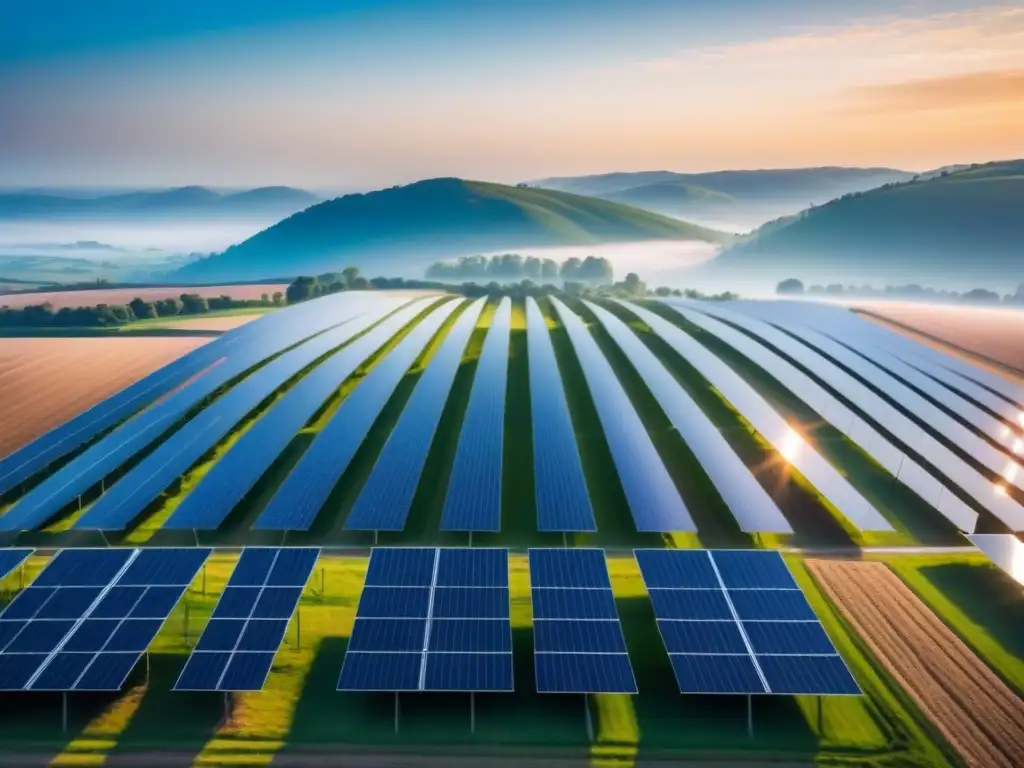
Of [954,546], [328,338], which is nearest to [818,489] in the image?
[954,546]

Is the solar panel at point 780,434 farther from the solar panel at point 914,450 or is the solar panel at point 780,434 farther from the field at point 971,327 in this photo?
the field at point 971,327

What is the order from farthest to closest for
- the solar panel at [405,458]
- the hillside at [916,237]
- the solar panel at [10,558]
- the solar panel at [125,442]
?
the hillside at [916,237] → the solar panel at [125,442] → the solar panel at [405,458] → the solar panel at [10,558]

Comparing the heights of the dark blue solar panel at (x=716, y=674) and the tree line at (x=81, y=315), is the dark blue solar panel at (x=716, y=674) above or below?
below

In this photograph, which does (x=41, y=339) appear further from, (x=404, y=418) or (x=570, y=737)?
(x=570, y=737)

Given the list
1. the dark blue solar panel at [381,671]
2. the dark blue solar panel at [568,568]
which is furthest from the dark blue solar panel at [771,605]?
the dark blue solar panel at [381,671]

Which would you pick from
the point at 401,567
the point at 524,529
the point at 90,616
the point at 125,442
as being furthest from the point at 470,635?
the point at 125,442

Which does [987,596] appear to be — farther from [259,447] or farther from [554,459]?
[259,447]
